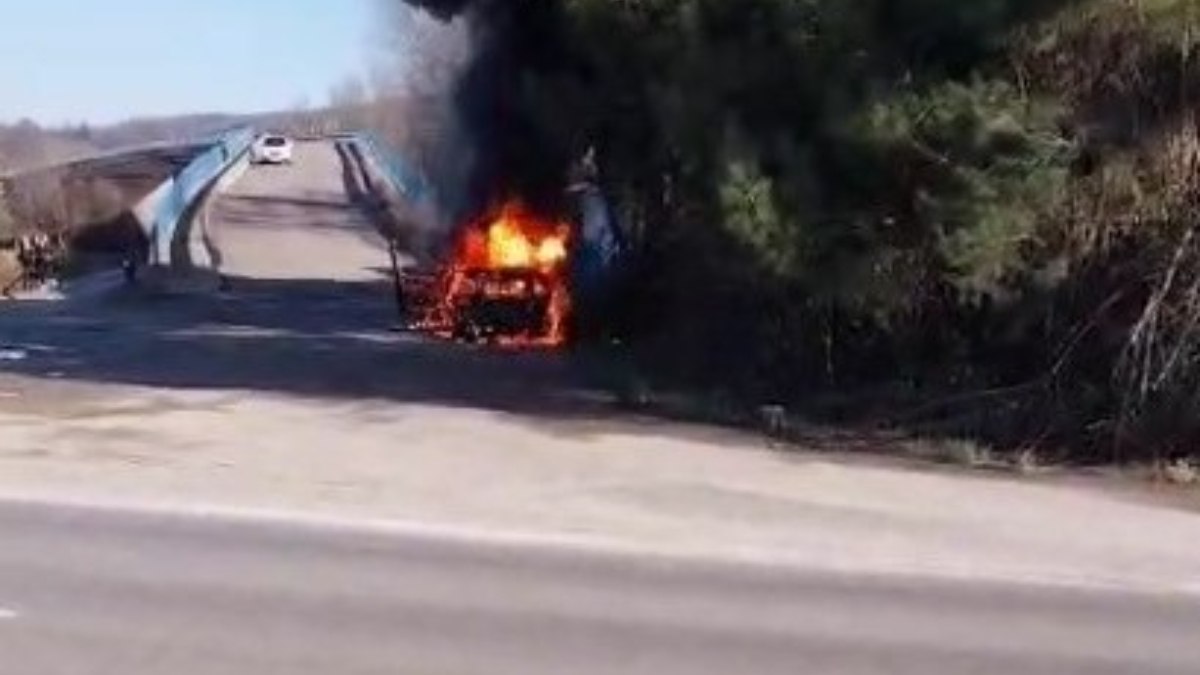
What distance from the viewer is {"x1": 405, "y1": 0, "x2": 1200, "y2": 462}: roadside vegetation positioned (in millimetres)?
16359

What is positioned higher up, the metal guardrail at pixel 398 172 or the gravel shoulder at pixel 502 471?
the metal guardrail at pixel 398 172

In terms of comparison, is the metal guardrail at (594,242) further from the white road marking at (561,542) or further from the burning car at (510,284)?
the white road marking at (561,542)

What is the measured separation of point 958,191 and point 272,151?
102481mm

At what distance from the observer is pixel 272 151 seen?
383 feet

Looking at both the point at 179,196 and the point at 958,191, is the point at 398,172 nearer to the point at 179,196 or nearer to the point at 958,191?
the point at 179,196

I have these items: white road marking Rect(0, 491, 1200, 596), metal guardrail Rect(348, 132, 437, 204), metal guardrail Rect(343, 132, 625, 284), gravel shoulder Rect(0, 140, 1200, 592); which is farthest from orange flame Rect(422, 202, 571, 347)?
white road marking Rect(0, 491, 1200, 596)

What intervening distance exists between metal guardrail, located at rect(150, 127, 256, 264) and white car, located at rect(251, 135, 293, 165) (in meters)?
9.70

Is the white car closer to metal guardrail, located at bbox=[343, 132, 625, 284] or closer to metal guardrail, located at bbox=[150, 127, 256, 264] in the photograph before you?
metal guardrail, located at bbox=[150, 127, 256, 264]

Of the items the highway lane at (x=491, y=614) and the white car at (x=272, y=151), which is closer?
the highway lane at (x=491, y=614)

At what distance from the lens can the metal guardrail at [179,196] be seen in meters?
49.8

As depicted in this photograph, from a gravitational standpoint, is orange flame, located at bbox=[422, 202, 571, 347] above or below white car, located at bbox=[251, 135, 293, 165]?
below

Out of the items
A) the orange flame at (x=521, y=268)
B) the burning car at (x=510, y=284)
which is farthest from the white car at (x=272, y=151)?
the orange flame at (x=521, y=268)

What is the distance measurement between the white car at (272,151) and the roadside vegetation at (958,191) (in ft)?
314

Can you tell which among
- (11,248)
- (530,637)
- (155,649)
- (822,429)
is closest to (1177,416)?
(822,429)
